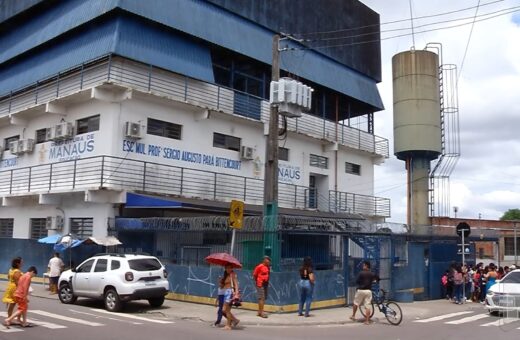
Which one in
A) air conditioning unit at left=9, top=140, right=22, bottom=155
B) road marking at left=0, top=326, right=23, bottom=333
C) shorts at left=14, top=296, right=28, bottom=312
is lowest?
road marking at left=0, top=326, right=23, bottom=333

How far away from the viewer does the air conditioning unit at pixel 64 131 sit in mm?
24859

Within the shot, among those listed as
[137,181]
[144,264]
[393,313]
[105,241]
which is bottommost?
[393,313]

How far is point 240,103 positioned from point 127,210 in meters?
8.32

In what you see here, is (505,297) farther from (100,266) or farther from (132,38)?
A: (132,38)

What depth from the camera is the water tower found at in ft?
115

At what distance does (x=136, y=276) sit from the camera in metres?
16.4

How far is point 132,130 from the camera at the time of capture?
23.3m

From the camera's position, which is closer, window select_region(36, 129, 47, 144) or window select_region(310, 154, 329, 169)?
window select_region(36, 129, 47, 144)

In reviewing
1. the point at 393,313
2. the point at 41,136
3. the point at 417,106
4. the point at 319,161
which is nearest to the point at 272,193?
the point at 393,313

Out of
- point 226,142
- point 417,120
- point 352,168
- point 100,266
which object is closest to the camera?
point 100,266

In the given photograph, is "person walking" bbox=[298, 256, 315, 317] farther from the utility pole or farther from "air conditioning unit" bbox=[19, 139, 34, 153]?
"air conditioning unit" bbox=[19, 139, 34, 153]

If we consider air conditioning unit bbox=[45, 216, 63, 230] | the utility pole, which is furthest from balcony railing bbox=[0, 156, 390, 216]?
the utility pole

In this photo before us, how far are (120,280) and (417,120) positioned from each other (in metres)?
24.0

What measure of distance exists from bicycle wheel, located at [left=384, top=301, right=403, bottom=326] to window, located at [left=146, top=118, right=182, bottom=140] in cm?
1359
